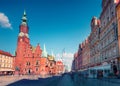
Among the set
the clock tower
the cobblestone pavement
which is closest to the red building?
the clock tower

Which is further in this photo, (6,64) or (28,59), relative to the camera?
(28,59)

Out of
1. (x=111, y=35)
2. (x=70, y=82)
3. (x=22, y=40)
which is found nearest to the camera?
(x=70, y=82)

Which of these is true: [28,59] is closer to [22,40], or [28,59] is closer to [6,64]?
[22,40]

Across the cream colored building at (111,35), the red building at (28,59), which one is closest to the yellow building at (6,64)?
the red building at (28,59)

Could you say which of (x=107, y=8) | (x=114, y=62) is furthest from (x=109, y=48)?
(x=107, y=8)

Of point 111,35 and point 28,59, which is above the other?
point 111,35

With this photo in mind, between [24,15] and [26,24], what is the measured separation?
6410mm

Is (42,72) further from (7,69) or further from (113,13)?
(113,13)

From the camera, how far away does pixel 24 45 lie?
366ft

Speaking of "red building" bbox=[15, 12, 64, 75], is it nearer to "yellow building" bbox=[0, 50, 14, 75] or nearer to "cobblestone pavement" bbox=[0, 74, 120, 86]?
"yellow building" bbox=[0, 50, 14, 75]

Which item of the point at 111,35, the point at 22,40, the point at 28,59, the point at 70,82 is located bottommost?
the point at 70,82

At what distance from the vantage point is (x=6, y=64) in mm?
104000

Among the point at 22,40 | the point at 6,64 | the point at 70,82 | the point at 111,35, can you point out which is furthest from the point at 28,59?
the point at 70,82

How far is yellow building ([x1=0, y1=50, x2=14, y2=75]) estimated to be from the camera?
3836 inches
